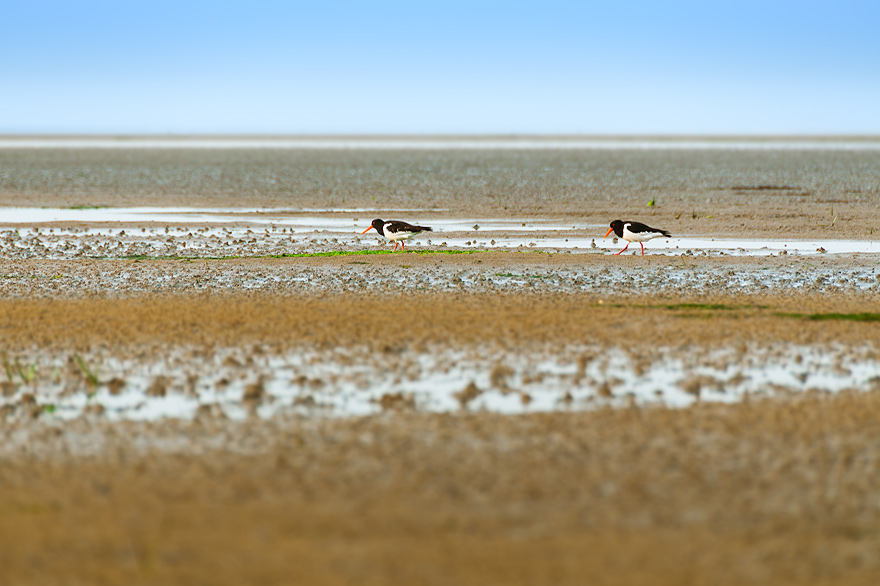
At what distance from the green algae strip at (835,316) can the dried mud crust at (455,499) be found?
3.97 m

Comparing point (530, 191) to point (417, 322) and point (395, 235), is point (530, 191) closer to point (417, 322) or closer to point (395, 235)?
point (395, 235)

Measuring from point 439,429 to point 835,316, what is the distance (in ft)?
22.0

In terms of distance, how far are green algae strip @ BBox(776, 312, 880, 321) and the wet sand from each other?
82 millimetres

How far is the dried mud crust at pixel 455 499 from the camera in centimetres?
540

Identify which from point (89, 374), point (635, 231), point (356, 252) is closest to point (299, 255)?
point (356, 252)

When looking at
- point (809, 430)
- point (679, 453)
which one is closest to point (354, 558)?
point (679, 453)

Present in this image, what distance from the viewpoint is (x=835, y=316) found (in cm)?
1249

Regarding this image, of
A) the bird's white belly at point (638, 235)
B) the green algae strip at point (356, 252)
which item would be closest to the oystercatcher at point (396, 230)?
the green algae strip at point (356, 252)

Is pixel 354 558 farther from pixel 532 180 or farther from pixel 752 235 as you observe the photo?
A: pixel 532 180

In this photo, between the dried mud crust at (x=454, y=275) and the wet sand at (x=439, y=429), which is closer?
the wet sand at (x=439, y=429)

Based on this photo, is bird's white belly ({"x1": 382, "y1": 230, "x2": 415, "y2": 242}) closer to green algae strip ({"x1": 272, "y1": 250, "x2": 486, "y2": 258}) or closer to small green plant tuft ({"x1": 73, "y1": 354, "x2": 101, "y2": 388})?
green algae strip ({"x1": 272, "y1": 250, "x2": 486, "y2": 258})

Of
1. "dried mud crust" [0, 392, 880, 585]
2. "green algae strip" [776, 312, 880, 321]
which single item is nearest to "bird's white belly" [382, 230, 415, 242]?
"green algae strip" [776, 312, 880, 321]

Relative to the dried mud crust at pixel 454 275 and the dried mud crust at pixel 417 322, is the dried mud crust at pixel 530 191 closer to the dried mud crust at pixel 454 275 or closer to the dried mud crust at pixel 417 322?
the dried mud crust at pixel 454 275

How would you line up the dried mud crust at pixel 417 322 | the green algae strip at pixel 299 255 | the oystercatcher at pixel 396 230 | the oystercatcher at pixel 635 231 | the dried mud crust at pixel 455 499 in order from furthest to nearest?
the oystercatcher at pixel 396 230
the oystercatcher at pixel 635 231
the green algae strip at pixel 299 255
the dried mud crust at pixel 417 322
the dried mud crust at pixel 455 499
